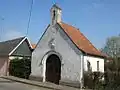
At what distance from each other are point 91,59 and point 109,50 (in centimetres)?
4297

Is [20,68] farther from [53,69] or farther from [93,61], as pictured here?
[93,61]

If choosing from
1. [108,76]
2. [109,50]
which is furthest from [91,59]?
[109,50]

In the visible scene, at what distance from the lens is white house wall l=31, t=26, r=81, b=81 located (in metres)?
25.5

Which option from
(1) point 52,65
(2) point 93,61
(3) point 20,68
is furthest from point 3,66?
(2) point 93,61

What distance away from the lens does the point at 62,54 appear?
1059 inches

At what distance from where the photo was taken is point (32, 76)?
3034cm

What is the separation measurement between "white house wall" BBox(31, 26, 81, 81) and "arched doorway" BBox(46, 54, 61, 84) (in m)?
0.84

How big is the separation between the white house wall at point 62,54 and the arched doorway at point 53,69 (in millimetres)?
842

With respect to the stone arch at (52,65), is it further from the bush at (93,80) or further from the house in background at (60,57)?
the bush at (93,80)

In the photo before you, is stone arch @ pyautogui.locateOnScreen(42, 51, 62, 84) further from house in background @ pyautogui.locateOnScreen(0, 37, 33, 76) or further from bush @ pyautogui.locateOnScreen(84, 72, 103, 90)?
house in background @ pyautogui.locateOnScreen(0, 37, 33, 76)

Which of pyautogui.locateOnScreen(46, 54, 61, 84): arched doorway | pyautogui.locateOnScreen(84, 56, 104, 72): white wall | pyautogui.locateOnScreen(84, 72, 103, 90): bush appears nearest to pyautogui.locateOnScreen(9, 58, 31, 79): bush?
pyautogui.locateOnScreen(46, 54, 61, 84): arched doorway

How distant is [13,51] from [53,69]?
12.2m

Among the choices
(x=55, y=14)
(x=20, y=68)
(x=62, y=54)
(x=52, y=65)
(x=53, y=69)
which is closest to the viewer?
(x=62, y=54)

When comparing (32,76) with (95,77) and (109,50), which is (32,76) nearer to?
(95,77)
